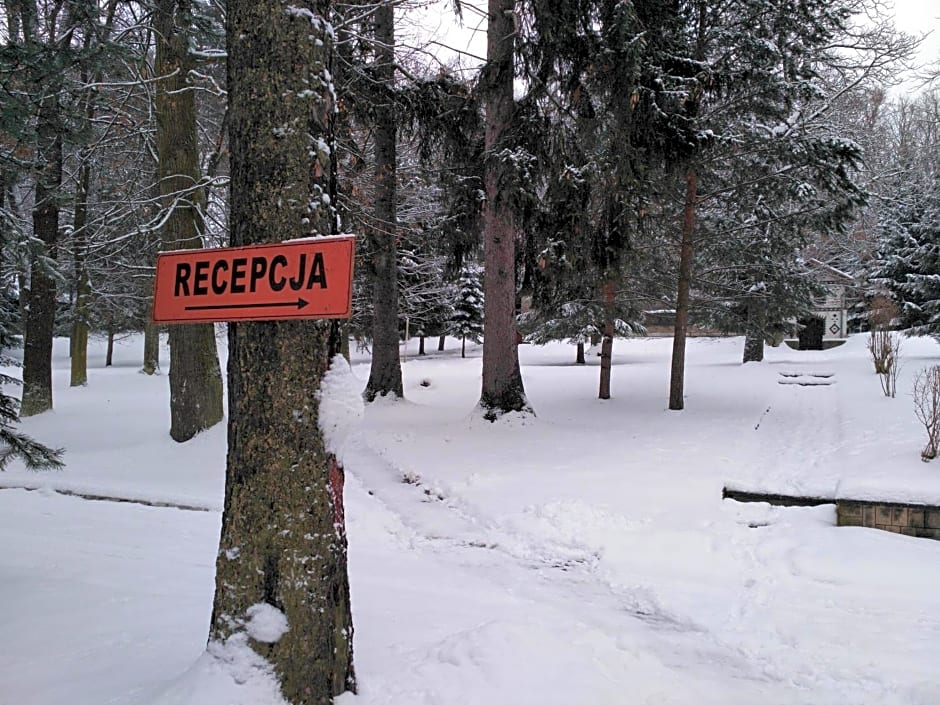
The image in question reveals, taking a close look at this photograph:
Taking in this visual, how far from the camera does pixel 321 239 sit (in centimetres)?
256

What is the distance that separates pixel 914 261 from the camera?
2147cm

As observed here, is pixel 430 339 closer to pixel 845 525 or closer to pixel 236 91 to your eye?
pixel 845 525

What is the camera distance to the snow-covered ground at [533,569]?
3.08 meters

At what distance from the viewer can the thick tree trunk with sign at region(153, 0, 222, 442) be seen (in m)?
9.12

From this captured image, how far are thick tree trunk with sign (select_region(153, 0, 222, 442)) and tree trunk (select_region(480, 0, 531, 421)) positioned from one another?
394cm

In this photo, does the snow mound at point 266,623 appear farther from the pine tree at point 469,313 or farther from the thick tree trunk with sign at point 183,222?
the pine tree at point 469,313

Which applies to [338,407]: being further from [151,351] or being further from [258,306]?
[151,351]

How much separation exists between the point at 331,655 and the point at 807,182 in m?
10.9

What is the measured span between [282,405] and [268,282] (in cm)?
46

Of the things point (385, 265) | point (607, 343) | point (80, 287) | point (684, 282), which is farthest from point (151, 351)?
Answer: point (684, 282)

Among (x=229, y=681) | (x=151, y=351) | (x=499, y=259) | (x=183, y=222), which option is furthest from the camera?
(x=151, y=351)

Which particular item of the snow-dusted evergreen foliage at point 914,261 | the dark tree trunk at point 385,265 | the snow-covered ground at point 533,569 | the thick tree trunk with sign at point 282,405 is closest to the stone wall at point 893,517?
the snow-covered ground at point 533,569

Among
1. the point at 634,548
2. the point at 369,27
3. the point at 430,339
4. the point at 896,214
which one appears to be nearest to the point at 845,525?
the point at 634,548

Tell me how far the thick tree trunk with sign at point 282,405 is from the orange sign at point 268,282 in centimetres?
8
